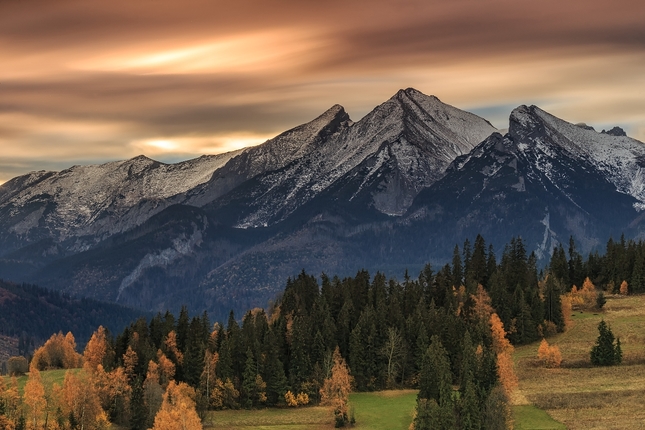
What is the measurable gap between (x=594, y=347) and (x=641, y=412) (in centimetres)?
3463

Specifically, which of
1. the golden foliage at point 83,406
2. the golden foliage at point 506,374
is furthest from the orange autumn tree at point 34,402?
the golden foliage at point 506,374

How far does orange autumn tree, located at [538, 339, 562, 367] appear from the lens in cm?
19538

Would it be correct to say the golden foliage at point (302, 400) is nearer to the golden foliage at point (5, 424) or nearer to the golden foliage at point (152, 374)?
the golden foliage at point (152, 374)

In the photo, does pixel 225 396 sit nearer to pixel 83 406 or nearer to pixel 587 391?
pixel 83 406

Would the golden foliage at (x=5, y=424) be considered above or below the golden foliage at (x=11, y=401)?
below

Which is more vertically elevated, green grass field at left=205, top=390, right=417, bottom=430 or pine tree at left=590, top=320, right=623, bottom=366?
pine tree at left=590, top=320, right=623, bottom=366

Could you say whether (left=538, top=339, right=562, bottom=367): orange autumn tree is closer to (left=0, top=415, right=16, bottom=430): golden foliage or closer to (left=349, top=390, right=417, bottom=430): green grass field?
(left=349, top=390, right=417, bottom=430): green grass field

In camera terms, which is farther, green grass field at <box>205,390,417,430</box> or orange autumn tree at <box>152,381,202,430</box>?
green grass field at <box>205,390,417,430</box>

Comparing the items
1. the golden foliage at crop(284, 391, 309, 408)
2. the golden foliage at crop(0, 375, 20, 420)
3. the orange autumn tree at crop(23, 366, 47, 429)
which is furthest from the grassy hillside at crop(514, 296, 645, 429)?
the golden foliage at crop(0, 375, 20, 420)

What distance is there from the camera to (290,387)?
19550cm

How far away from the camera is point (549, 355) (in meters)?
196

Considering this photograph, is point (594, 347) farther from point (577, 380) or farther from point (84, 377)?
point (84, 377)

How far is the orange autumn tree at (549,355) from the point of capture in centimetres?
19538

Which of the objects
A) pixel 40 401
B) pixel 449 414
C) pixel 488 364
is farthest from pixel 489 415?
pixel 40 401
